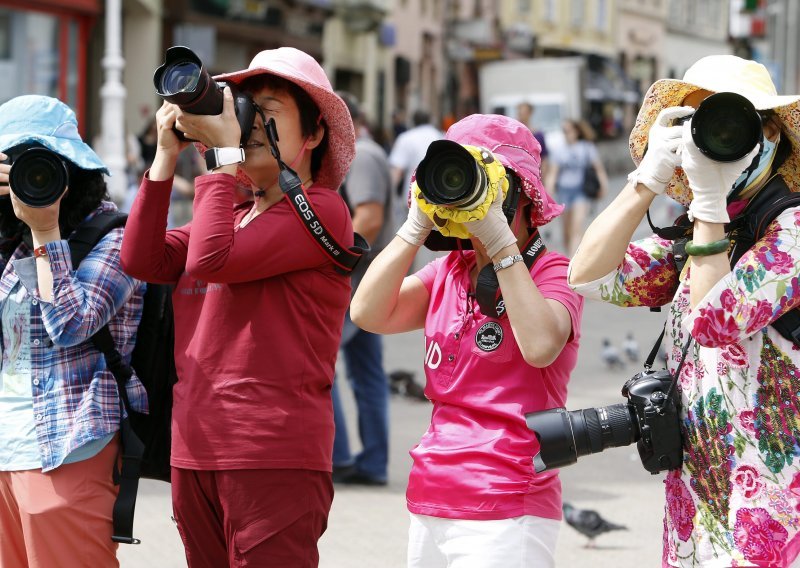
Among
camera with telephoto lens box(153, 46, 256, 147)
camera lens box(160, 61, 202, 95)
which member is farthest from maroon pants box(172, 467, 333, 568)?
camera lens box(160, 61, 202, 95)

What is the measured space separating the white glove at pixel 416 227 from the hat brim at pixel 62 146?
→ 3.44 feet

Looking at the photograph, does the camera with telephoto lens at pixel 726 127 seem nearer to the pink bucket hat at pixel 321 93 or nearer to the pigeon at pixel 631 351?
the pink bucket hat at pixel 321 93

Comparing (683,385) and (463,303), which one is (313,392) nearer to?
(463,303)

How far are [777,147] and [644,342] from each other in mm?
9886

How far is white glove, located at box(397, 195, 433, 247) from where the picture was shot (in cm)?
320

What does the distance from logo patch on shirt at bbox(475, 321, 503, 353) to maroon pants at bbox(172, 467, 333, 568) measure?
0.59m

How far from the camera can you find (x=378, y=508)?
263 inches

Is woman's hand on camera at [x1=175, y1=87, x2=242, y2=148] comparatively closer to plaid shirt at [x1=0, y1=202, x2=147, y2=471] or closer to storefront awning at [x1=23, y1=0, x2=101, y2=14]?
plaid shirt at [x1=0, y1=202, x2=147, y2=471]

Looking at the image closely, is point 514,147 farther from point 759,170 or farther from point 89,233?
point 89,233

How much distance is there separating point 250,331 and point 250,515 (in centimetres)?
47

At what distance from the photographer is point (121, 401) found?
3734 mm

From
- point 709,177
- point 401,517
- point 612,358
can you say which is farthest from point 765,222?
point 612,358

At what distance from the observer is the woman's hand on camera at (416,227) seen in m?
3.20

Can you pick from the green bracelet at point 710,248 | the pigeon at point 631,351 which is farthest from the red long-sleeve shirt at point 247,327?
the pigeon at point 631,351
